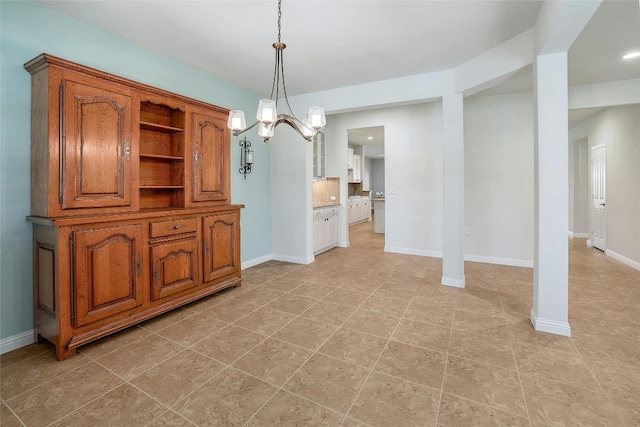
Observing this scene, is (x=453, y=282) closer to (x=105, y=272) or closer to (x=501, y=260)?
(x=501, y=260)

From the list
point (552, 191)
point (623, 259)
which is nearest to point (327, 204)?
point (552, 191)

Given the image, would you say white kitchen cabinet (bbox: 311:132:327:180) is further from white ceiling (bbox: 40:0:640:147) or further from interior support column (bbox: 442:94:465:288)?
interior support column (bbox: 442:94:465:288)

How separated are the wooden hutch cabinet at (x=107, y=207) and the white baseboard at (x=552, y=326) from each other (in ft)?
10.5

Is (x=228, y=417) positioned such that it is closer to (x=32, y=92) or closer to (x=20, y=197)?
(x=20, y=197)

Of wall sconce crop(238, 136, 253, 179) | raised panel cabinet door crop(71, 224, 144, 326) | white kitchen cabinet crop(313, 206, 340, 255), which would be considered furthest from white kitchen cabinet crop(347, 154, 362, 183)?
raised panel cabinet door crop(71, 224, 144, 326)

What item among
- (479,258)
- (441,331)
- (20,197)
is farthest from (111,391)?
(479,258)

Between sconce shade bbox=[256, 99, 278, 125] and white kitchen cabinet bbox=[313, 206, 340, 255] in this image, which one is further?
white kitchen cabinet bbox=[313, 206, 340, 255]

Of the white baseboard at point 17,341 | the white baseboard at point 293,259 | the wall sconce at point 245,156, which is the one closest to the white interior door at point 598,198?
the white baseboard at point 293,259

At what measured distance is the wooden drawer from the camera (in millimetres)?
2660

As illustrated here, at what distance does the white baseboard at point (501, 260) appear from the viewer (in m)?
4.57

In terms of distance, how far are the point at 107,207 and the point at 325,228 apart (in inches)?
149

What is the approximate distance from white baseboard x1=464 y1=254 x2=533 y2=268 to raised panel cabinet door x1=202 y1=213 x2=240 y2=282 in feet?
12.8

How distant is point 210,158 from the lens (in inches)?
130

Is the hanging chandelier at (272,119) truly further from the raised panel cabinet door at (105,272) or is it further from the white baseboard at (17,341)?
the white baseboard at (17,341)
